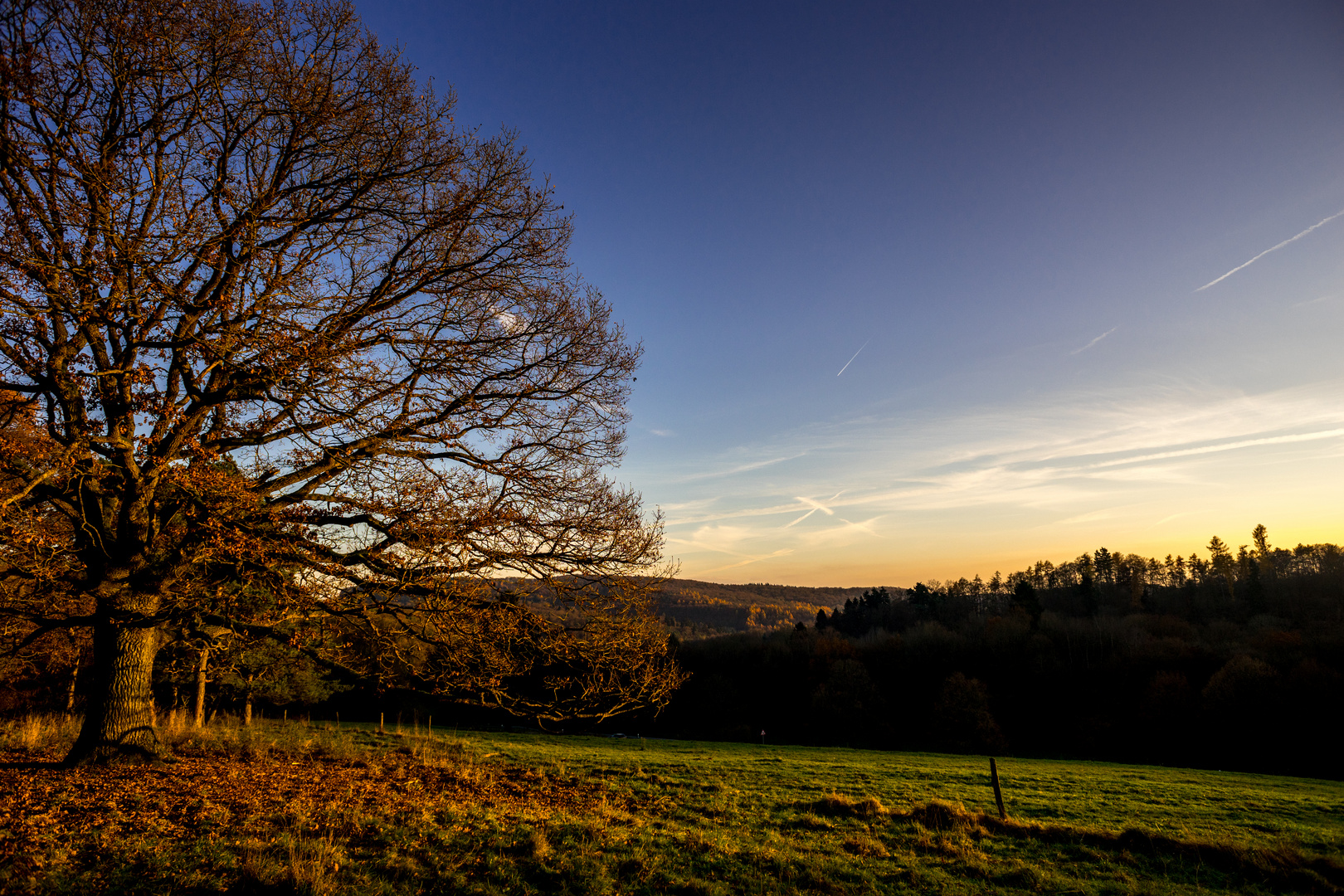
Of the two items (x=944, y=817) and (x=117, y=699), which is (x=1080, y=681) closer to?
(x=944, y=817)

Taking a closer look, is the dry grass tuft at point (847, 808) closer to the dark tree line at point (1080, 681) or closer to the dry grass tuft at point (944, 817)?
the dry grass tuft at point (944, 817)

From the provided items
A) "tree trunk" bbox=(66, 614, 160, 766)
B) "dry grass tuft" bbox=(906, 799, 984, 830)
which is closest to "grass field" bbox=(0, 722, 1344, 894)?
"dry grass tuft" bbox=(906, 799, 984, 830)

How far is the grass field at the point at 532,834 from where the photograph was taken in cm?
532

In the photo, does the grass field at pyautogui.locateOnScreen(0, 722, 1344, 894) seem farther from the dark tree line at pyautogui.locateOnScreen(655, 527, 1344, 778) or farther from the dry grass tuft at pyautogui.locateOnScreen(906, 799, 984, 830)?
the dark tree line at pyautogui.locateOnScreen(655, 527, 1344, 778)

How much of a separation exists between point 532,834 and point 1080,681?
7497 cm

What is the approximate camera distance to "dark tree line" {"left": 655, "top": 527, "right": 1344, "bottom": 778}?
46.6 metres

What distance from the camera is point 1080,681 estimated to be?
211 ft

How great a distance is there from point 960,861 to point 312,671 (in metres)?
29.0

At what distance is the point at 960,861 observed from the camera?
30.6 feet

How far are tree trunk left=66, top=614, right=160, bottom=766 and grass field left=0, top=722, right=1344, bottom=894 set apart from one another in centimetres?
49

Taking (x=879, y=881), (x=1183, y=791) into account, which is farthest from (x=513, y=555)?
(x=1183, y=791)

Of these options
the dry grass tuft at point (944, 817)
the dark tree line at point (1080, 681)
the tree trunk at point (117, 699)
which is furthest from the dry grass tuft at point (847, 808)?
the dark tree line at point (1080, 681)

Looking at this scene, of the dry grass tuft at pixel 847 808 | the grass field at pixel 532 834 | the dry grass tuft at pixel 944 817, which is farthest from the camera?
the dry grass tuft at pixel 847 808

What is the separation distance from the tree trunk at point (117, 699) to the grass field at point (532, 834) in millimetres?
489
